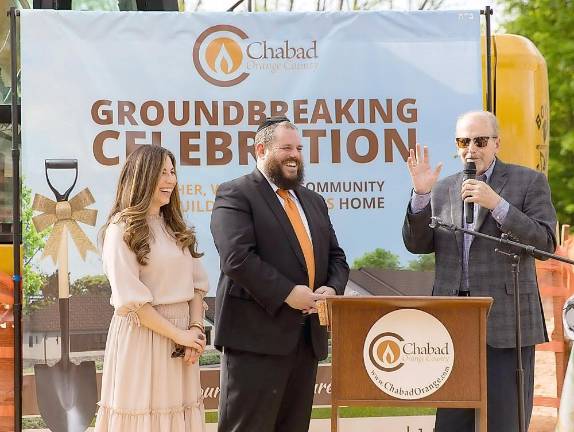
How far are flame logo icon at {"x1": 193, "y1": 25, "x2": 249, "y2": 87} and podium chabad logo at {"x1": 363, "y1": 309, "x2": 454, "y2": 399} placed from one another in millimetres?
2271

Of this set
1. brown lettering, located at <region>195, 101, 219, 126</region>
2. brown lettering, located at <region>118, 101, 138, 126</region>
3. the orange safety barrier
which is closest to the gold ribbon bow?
brown lettering, located at <region>118, 101, 138, 126</region>

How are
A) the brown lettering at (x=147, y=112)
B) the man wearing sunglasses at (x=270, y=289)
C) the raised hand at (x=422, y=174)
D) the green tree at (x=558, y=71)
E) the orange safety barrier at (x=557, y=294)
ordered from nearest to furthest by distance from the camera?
1. the man wearing sunglasses at (x=270, y=289)
2. the raised hand at (x=422, y=174)
3. the brown lettering at (x=147, y=112)
4. the orange safety barrier at (x=557, y=294)
5. the green tree at (x=558, y=71)

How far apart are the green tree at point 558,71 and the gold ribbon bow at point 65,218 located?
14846 mm

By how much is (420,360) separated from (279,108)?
2.23 m

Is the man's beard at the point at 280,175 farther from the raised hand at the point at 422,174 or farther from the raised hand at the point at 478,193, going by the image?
the raised hand at the point at 478,193

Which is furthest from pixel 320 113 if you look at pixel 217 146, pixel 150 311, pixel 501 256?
pixel 150 311

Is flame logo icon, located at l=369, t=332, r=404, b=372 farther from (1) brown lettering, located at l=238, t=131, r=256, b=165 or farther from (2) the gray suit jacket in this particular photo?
(1) brown lettering, located at l=238, t=131, r=256, b=165

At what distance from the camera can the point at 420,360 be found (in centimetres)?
415

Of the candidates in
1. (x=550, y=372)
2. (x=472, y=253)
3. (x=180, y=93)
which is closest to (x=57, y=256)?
(x=180, y=93)

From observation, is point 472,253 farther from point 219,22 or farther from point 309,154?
point 219,22

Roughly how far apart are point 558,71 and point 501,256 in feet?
52.0

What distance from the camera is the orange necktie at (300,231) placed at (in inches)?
198

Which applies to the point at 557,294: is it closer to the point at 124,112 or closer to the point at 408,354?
the point at 124,112

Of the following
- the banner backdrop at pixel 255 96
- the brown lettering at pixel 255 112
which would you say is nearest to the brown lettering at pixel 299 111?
the banner backdrop at pixel 255 96
